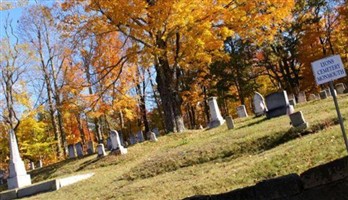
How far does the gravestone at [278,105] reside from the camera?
1611 cm

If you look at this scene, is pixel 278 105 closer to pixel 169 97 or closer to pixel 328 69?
Result: pixel 169 97

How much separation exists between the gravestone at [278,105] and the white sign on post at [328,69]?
34.1 ft

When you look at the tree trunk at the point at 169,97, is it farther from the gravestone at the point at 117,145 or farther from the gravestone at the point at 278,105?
→ the gravestone at the point at 278,105

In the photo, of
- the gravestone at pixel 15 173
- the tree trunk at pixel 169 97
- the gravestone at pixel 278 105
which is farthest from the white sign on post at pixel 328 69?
the gravestone at pixel 15 173

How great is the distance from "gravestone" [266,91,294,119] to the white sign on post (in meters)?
10.4

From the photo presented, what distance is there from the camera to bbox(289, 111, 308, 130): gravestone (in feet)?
36.9

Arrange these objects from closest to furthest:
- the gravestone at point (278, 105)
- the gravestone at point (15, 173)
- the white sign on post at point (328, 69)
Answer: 1. the white sign on post at point (328, 69)
2. the gravestone at point (278, 105)
3. the gravestone at point (15, 173)

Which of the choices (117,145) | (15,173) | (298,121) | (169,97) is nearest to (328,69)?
(298,121)

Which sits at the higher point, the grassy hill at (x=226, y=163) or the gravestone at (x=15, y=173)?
the gravestone at (x=15, y=173)

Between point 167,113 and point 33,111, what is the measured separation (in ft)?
59.1

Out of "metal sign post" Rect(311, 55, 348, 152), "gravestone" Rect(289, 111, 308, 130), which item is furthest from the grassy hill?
"metal sign post" Rect(311, 55, 348, 152)

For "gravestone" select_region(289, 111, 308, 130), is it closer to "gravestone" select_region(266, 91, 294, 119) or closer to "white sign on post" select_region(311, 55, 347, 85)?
"gravestone" select_region(266, 91, 294, 119)

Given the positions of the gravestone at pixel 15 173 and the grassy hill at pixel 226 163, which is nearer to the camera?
the grassy hill at pixel 226 163

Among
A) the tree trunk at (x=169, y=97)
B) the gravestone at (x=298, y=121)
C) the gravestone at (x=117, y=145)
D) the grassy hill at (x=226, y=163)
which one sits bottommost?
the grassy hill at (x=226, y=163)
